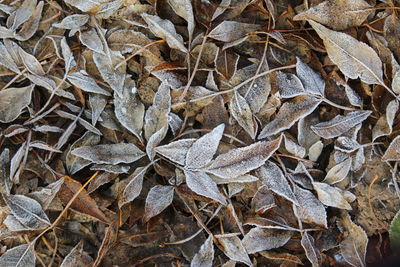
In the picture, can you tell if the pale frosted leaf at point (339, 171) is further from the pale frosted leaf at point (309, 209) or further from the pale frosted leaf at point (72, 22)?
the pale frosted leaf at point (72, 22)

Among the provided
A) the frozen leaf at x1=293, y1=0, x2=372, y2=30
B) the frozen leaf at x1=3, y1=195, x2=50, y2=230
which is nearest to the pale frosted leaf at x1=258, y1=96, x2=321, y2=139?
the frozen leaf at x1=293, y1=0, x2=372, y2=30

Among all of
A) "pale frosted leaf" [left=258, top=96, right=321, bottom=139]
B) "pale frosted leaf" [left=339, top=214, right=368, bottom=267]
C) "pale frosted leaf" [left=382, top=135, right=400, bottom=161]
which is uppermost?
"pale frosted leaf" [left=258, top=96, right=321, bottom=139]

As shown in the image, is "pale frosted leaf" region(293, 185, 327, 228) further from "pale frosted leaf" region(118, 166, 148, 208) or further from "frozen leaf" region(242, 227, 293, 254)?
"pale frosted leaf" region(118, 166, 148, 208)

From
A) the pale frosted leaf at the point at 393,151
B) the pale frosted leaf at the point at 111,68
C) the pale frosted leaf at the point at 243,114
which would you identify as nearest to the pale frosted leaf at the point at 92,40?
the pale frosted leaf at the point at 111,68

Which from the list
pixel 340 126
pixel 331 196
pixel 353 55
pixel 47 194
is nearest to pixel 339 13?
pixel 353 55

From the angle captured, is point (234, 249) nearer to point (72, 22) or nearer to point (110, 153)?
point (110, 153)

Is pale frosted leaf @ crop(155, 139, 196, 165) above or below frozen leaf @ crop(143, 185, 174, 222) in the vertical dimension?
above
